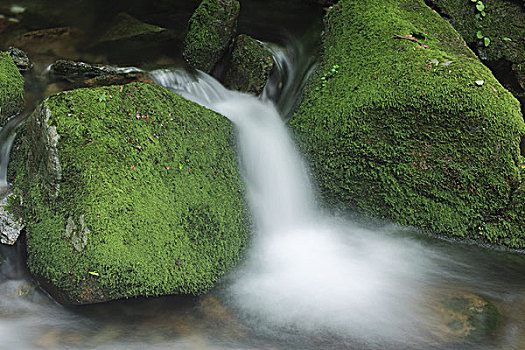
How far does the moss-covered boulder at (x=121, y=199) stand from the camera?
3453 mm

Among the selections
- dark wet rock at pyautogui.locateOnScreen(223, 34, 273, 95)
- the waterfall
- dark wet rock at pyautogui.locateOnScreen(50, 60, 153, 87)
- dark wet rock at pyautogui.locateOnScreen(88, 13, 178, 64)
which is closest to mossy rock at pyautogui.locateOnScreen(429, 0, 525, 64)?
dark wet rock at pyautogui.locateOnScreen(223, 34, 273, 95)

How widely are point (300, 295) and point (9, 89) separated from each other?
13.6 ft

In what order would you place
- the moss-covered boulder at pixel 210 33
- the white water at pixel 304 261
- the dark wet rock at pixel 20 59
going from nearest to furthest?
1. the white water at pixel 304 261
2. the dark wet rock at pixel 20 59
3. the moss-covered boulder at pixel 210 33

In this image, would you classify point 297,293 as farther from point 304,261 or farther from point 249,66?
point 249,66

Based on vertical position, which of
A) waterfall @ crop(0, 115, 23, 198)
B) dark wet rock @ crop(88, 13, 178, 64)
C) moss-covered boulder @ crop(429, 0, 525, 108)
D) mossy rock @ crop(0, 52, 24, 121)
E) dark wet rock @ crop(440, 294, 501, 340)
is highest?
moss-covered boulder @ crop(429, 0, 525, 108)

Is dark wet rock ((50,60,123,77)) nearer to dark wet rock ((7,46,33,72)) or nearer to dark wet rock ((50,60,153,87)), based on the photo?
dark wet rock ((50,60,153,87))

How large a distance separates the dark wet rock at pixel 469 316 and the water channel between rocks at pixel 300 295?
0.05 ft

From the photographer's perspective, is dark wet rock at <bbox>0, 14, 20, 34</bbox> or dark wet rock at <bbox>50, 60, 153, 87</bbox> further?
dark wet rock at <bbox>0, 14, 20, 34</bbox>

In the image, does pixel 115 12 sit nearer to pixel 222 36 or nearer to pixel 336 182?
pixel 222 36

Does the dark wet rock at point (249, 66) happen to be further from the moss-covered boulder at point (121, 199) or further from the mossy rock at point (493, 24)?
the mossy rock at point (493, 24)

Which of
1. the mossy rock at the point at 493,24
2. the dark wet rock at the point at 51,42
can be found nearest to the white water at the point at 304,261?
the dark wet rock at the point at 51,42

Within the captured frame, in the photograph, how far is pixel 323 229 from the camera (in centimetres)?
493

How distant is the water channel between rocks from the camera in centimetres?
353

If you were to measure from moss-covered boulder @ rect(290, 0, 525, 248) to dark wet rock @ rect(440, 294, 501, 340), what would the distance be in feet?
3.17
